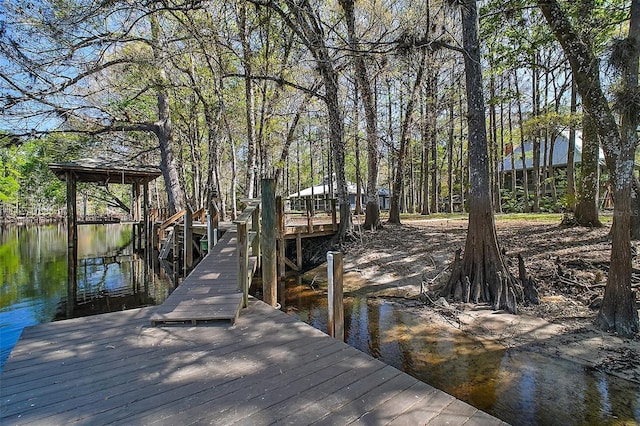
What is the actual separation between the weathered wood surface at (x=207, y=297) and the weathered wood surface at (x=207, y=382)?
28 cm

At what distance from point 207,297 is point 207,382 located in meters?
2.22

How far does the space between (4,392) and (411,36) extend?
8.56 metres

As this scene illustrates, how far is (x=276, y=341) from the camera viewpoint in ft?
11.3

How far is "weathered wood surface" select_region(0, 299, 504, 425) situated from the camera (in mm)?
2201

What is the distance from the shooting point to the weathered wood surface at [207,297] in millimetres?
4008

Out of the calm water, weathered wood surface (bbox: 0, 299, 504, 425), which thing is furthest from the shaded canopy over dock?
weathered wood surface (bbox: 0, 299, 504, 425)

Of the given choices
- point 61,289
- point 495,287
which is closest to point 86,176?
point 61,289

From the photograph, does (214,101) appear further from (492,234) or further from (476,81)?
(492,234)

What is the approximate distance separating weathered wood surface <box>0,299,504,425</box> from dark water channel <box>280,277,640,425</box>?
1.95 metres

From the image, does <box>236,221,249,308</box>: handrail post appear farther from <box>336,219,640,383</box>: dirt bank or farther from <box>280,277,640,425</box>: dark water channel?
<box>336,219,640,383</box>: dirt bank

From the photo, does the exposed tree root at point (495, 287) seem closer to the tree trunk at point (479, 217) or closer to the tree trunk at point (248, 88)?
the tree trunk at point (479, 217)

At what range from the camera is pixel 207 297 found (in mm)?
4711

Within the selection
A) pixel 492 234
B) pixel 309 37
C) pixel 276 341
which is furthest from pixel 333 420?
pixel 309 37

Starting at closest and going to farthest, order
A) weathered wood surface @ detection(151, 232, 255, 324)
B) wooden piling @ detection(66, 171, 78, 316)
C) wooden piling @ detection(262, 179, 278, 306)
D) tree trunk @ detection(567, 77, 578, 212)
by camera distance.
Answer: weathered wood surface @ detection(151, 232, 255, 324)
wooden piling @ detection(262, 179, 278, 306)
tree trunk @ detection(567, 77, 578, 212)
wooden piling @ detection(66, 171, 78, 316)
